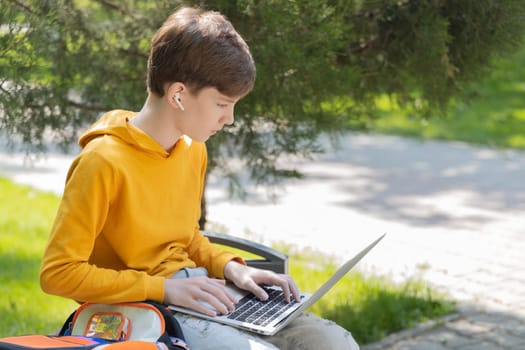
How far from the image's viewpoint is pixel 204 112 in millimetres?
2713

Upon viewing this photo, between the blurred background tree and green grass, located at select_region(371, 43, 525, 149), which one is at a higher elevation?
the blurred background tree

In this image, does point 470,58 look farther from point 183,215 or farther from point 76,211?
point 76,211

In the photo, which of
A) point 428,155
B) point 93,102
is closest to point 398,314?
point 93,102

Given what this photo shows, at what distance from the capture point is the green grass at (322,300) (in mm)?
4605

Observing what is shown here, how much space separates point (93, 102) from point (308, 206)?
346 cm

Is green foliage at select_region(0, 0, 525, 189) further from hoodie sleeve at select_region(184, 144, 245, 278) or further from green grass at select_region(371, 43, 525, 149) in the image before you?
green grass at select_region(371, 43, 525, 149)

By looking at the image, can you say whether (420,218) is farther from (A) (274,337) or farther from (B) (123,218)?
(B) (123,218)

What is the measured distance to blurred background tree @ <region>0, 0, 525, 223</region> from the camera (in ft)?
Answer: 12.5

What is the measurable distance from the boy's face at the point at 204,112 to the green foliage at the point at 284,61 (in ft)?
3.50

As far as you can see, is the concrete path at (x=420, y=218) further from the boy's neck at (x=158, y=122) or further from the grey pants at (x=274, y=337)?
the boy's neck at (x=158, y=122)

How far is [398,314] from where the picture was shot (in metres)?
4.77

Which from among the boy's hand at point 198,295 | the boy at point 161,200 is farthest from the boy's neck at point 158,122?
the boy's hand at point 198,295

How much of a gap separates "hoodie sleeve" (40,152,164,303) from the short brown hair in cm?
35

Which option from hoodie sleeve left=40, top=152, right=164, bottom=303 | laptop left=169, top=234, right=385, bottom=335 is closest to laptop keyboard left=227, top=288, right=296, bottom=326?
laptop left=169, top=234, right=385, bottom=335
